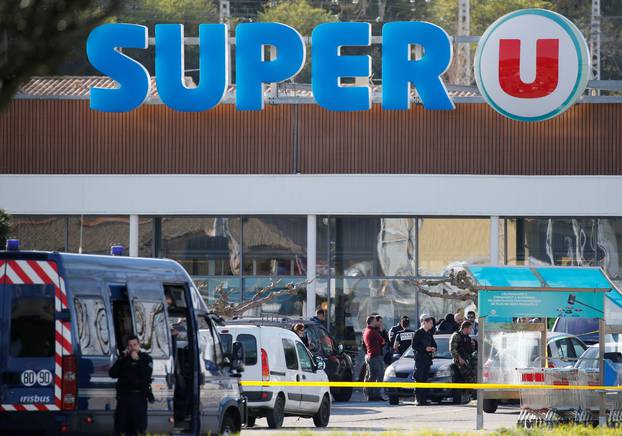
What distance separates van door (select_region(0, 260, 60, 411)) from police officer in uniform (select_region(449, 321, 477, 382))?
44.4 ft

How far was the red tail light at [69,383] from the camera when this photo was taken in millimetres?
14641

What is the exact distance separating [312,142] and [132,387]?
2215cm

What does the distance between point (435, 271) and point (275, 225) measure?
4.18 meters

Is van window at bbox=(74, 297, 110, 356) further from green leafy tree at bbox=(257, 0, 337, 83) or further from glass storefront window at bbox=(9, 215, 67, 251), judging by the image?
green leafy tree at bbox=(257, 0, 337, 83)

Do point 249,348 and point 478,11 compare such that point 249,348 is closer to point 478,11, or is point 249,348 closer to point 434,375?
point 434,375

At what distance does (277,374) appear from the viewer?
2209 cm

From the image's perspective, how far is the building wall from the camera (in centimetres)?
3662

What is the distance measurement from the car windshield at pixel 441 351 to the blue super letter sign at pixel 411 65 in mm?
8006

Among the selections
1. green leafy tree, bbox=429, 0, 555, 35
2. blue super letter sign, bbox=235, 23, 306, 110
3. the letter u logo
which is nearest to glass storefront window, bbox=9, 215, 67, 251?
blue super letter sign, bbox=235, 23, 306, 110

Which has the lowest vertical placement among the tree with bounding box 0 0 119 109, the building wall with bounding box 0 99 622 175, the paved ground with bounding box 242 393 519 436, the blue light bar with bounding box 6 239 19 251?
the paved ground with bounding box 242 393 519 436

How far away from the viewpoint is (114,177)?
3631cm

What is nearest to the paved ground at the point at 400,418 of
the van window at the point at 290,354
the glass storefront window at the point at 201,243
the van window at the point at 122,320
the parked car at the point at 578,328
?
the van window at the point at 290,354

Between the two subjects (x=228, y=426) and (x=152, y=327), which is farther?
(x=228, y=426)

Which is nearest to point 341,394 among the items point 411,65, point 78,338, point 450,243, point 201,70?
point 450,243
